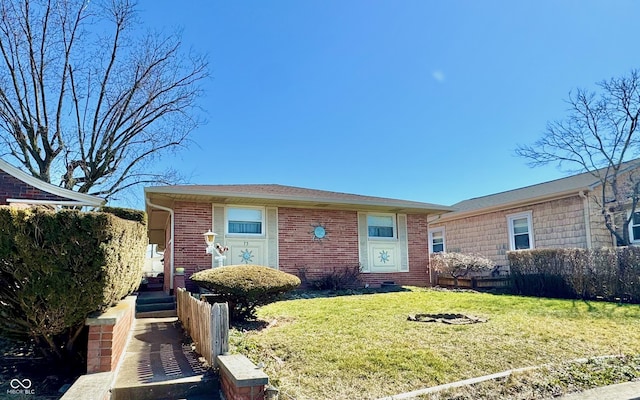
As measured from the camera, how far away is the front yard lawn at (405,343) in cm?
448

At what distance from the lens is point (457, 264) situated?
14930 mm

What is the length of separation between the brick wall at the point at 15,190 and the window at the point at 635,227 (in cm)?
1848

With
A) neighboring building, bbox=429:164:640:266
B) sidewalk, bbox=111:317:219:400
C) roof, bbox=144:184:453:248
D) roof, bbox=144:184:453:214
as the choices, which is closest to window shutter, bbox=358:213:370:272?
roof, bbox=144:184:453:248

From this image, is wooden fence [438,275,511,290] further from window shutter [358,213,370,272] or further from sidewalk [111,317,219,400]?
sidewalk [111,317,219,400]

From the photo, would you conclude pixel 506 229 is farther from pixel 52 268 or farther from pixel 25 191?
pixel 25 191

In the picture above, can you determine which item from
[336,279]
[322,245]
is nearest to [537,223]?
[336,279]

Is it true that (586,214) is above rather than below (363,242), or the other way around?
above

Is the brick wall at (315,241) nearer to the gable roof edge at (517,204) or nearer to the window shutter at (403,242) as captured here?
the window shutter at (403,242)

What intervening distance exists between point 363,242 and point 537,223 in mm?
7136

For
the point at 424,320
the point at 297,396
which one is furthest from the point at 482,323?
the point at 297,396

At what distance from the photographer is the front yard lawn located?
4.48 m

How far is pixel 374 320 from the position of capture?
24.6ft

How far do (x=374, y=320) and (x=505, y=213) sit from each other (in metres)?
12.0

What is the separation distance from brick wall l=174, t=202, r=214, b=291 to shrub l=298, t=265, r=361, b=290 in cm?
312
